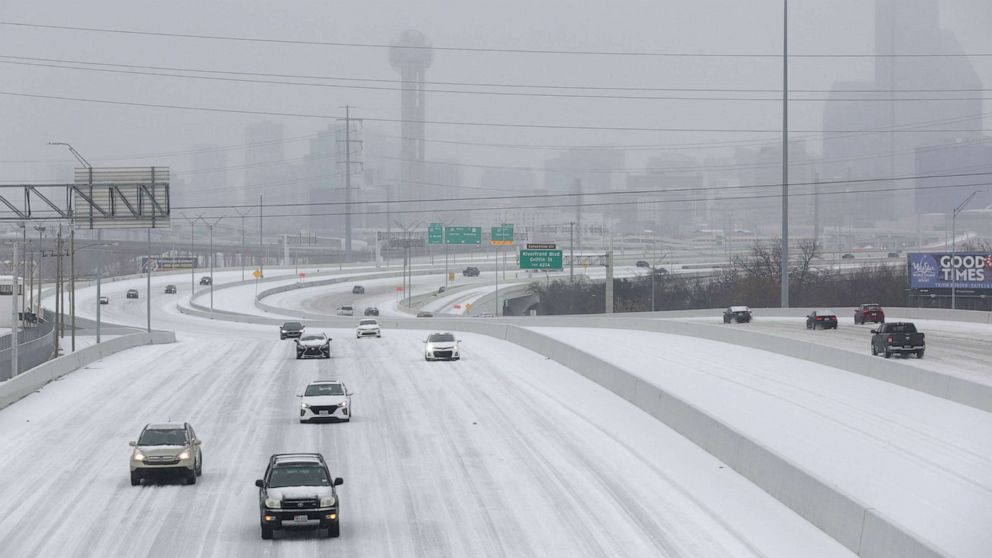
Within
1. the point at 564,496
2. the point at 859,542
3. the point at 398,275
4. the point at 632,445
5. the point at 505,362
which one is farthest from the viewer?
the point at 398,275

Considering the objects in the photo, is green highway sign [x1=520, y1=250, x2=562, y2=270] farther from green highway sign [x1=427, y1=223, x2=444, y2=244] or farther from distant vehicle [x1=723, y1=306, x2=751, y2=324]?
green highway sign [x1=427, y1=223, x2=444, y2=244]

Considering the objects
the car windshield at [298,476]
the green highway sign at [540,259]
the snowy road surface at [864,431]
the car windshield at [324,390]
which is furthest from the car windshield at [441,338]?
the green highway sign at [540,259]

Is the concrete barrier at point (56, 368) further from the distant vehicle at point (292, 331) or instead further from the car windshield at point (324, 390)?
the car windshield at point (324, 390)

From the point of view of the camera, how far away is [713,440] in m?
30.8

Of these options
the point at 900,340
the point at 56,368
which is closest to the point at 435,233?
the point at 56,368

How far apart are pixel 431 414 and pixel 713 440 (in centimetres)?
1189

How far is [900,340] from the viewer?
51.3m

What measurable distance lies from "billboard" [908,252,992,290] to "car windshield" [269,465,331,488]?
79.4 metres

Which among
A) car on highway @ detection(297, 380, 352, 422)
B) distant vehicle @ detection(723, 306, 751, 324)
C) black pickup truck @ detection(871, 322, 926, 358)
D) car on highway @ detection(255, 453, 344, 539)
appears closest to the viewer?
car on highway @ detection(255, 453, 344, 539)

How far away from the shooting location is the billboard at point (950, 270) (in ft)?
299

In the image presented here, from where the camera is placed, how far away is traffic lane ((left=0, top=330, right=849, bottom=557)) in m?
22.1

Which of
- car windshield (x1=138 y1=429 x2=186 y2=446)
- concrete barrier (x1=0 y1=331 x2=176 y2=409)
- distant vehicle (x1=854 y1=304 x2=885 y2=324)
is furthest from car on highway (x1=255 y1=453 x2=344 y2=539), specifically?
distant vehicle (x1=854 y1=304 x2=885 y2=324)

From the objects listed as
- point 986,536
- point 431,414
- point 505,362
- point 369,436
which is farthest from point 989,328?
point 986,536

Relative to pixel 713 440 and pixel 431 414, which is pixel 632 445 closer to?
pixel 713 440
